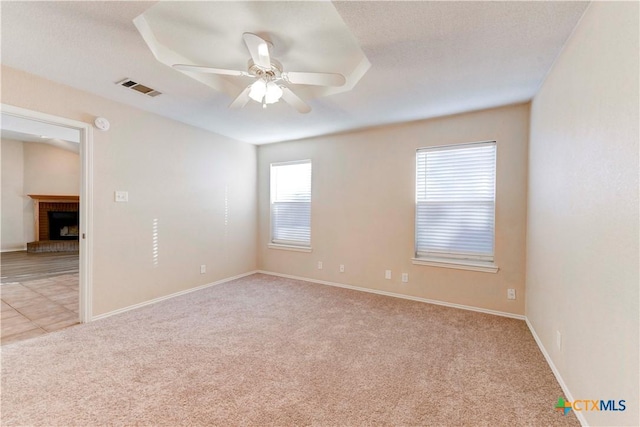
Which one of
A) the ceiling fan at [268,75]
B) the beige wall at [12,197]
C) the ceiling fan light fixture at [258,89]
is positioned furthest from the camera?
the beige wall at [12,197]

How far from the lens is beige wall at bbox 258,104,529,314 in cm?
304

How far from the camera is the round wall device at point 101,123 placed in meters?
2.86

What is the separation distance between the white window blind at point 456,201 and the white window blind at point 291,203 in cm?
183

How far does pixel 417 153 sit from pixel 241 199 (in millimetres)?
2981

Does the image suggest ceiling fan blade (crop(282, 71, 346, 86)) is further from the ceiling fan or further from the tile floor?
the tile floor

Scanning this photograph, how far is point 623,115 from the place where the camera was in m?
1.20

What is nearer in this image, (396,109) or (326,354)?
(326,354)

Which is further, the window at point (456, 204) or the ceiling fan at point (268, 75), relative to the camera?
the window at point (456, 204)

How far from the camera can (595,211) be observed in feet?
4.69

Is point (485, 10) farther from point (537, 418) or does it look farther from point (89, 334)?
point (89, 334)

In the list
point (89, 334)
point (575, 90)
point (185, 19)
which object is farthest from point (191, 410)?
point (575, 90)

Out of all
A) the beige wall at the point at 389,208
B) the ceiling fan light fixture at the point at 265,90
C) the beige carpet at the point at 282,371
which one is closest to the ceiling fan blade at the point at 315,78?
the ceiling fan light fixture at the point at 265,90

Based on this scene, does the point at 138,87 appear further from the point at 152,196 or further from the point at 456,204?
the point at 456,204

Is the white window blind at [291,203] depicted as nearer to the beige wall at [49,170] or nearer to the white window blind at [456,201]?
the white window blind at [456,201]
